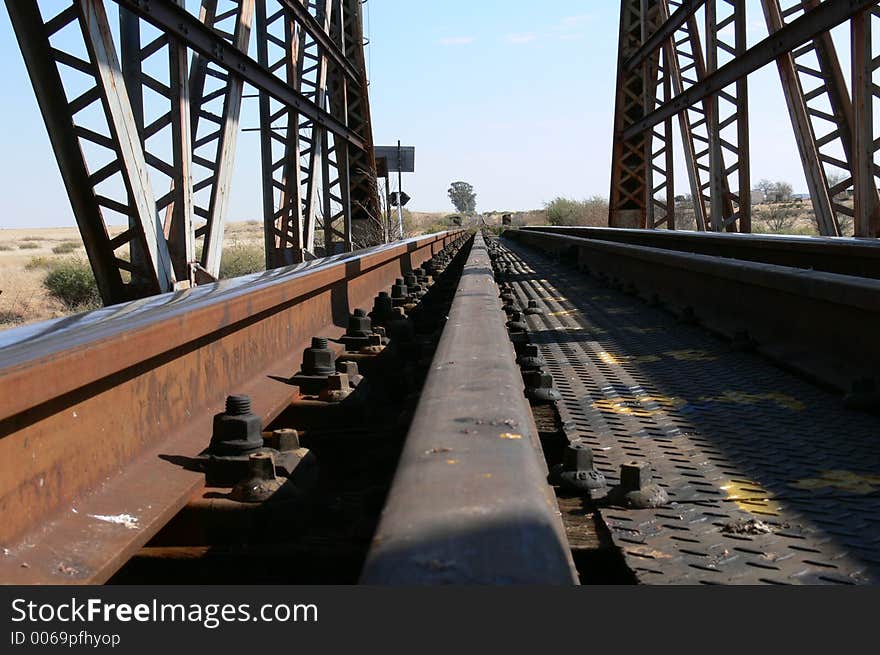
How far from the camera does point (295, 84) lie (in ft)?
38.1

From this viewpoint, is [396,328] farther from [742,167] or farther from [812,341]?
[742,167]

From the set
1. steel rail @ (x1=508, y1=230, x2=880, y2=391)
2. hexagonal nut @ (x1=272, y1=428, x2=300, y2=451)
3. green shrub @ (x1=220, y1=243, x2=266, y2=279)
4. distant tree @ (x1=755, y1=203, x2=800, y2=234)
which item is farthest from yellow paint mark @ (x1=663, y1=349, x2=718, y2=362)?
distant tree @ (x1=755, y1=203, x2=800, y2=234)

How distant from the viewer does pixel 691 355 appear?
4.20 m

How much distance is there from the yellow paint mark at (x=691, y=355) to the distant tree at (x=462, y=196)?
16778cm

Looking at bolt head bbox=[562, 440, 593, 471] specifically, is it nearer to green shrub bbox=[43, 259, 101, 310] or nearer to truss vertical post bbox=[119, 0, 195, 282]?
truss vertical post bbox=[119, 0, 195, 282]

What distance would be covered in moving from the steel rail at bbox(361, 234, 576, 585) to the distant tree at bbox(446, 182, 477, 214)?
170536 mm

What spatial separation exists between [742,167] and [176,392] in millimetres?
13217

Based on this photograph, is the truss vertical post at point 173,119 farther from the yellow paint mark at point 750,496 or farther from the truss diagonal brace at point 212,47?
the yellow paint mark at point 750,496

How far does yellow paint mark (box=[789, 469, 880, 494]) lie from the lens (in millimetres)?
2123

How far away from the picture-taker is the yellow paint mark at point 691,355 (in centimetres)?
405

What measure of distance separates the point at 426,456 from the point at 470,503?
23 cm

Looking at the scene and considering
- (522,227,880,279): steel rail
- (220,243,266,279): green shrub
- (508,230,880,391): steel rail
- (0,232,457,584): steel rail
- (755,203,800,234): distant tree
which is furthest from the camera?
(755,203,800,234): distant tree

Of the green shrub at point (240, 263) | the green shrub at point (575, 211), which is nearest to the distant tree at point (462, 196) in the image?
the green shrub at point (575, 211)

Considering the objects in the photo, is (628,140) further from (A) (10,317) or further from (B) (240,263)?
(A) (10,317)
